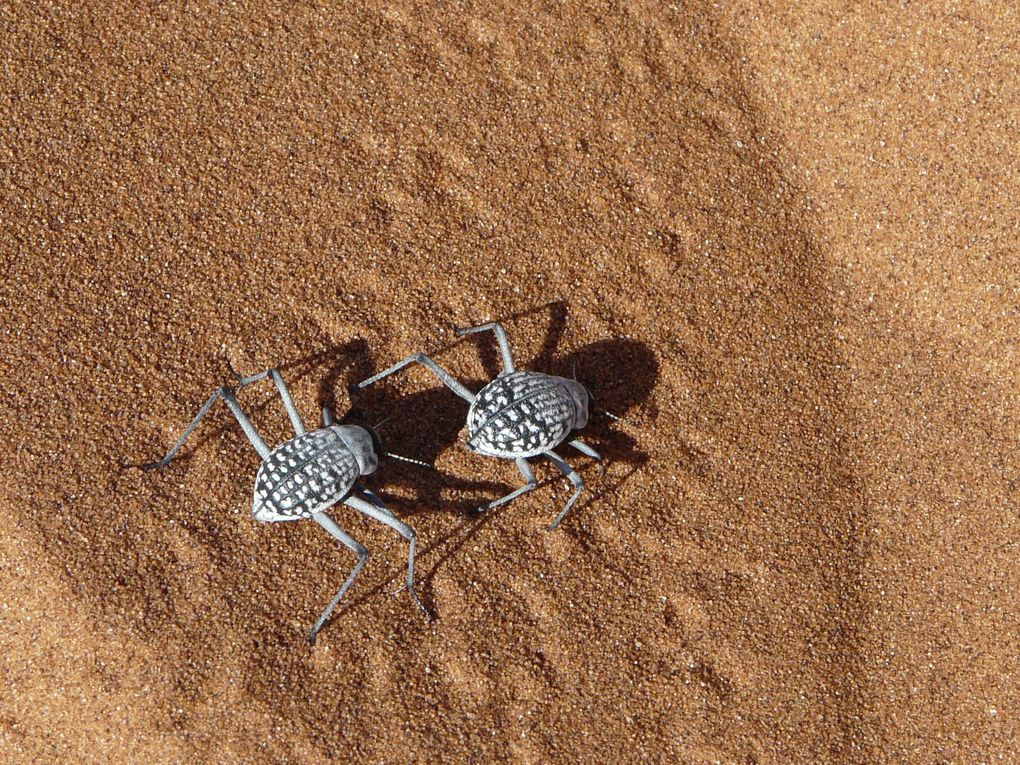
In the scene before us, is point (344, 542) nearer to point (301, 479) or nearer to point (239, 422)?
point (301, 479)

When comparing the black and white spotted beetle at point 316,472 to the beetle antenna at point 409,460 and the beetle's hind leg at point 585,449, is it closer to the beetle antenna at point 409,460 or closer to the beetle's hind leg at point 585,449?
the beetle antenna at point 409,460

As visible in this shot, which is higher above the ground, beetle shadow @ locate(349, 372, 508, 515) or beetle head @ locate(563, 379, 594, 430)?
beetle head @ locate(563, 379, 594, 430)

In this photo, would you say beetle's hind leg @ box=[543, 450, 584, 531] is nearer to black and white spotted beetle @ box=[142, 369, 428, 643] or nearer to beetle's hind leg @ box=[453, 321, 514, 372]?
beetle's hind leg @ box=[453, 321, 514, 372]

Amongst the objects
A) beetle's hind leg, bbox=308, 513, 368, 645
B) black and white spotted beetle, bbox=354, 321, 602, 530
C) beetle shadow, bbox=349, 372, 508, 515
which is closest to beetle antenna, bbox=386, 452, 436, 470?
A: beetle shadow, bbox=349, 372, 508, 515

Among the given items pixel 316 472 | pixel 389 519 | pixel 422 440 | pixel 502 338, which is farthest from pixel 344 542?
pixel 502 338

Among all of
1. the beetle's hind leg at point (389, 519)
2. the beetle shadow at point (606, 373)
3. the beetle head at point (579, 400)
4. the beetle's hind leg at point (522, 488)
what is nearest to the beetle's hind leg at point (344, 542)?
the beetle's hind leg at point (389, 519)

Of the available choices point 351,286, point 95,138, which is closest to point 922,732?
point 351,286
